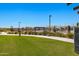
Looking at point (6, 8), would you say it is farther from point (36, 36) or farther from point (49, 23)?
point (36, 36)

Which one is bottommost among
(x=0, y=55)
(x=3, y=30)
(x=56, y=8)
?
(x=0, y=55)

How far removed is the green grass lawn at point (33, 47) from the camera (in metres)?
5.15

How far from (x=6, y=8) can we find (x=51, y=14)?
0.87m

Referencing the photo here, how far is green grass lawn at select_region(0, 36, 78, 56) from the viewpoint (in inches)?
203

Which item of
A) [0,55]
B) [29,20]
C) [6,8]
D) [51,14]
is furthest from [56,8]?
[0,55]

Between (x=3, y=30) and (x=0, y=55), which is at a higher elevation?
(x=3, y=30)

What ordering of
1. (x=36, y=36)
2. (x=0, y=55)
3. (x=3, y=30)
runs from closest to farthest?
(x=0, y=55) → (x=3, y=30) → (x=36, y=36)

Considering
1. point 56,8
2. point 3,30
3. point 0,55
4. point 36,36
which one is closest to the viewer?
point 0,55

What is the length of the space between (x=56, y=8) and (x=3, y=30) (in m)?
1.17

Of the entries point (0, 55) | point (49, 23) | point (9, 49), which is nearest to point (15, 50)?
point (9, 49)

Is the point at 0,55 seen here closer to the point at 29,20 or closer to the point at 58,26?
A: the point at 29,20

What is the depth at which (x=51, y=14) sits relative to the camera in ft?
17.7

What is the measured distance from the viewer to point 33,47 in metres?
5.43

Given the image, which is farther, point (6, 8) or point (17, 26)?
point (17, 26)
